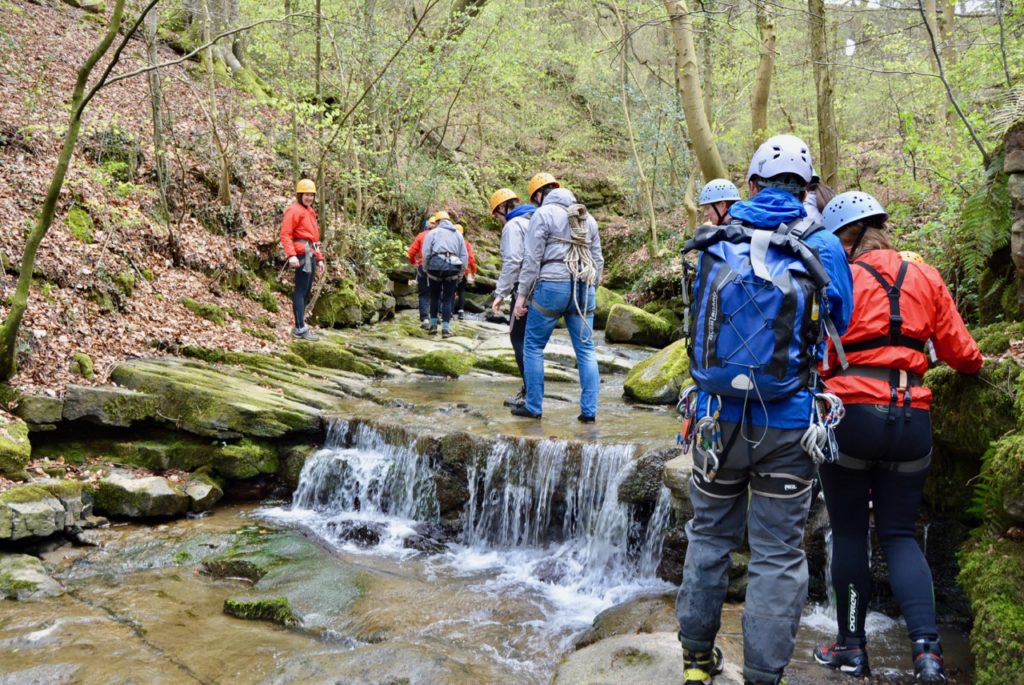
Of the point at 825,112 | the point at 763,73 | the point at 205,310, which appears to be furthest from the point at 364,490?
the point at 763,73

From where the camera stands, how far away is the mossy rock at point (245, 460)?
26.7 ft

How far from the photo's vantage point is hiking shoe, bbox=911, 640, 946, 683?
340 cm

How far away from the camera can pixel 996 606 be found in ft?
12.0

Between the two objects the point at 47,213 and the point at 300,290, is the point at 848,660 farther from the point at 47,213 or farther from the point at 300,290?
the point at 300,290

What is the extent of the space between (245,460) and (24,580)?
282 centimetres

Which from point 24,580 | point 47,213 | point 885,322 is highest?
point 47,213

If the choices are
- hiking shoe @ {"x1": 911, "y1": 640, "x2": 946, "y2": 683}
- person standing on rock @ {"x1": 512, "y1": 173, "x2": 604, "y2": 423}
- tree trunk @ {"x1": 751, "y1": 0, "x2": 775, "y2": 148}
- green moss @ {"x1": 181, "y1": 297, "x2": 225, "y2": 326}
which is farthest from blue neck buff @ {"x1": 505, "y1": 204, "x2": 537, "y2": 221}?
tree trunk @ {"x1": 751, "y1": 0, "x2": 775, "y2": 148}

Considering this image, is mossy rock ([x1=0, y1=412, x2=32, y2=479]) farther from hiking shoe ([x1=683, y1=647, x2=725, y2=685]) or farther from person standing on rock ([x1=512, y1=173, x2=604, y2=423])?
hiking shoe ([x1=683, y1=647, x2=725, y2=685])

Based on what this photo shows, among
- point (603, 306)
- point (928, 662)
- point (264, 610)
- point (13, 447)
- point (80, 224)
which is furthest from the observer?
point (603, 306)

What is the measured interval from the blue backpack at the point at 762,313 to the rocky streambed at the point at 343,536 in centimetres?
140

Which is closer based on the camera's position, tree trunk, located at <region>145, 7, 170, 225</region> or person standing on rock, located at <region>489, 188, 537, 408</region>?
person standing on rock, located at <region>489, 188, 537, 408</region>

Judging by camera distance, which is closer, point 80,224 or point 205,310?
point 80,224

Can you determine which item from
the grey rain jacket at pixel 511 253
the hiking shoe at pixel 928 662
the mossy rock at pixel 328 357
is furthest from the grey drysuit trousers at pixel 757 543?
the mossy rock at pixel 328 357

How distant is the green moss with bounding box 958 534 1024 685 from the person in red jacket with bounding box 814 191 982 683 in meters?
0.24
